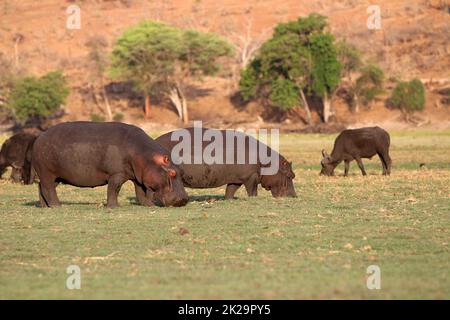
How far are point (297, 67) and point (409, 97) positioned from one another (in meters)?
7.37

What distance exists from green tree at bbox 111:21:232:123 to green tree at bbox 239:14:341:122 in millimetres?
3744

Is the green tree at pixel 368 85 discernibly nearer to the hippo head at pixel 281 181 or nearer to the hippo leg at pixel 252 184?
the hippo head at pixel 281 181

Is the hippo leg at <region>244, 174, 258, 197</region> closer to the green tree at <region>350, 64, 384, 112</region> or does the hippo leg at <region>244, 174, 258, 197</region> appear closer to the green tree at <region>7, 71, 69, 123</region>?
the green tree at <region>7, 71, 69, 123</region>

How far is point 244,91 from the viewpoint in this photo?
6331cm

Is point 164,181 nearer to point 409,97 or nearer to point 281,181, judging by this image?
point 281,181

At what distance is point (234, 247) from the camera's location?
1087cm

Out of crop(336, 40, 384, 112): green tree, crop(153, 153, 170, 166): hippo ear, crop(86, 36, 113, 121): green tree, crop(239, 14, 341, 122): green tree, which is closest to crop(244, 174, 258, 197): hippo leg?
crop(153, 153, 170, 166): hippo ear

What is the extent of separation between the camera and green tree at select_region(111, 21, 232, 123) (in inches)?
2518

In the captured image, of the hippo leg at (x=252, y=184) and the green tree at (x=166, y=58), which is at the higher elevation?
the green tree at (x=166, y=58)

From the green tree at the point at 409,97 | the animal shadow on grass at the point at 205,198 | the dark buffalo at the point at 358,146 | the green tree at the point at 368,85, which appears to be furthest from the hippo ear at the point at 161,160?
the green tree at the point at 368,85

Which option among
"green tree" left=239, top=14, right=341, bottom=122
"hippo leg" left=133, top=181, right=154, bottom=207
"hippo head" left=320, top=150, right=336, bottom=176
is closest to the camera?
"hippo leg" left=133, top=181, right=154, bottom=207

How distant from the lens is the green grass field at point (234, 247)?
8.52 metres
